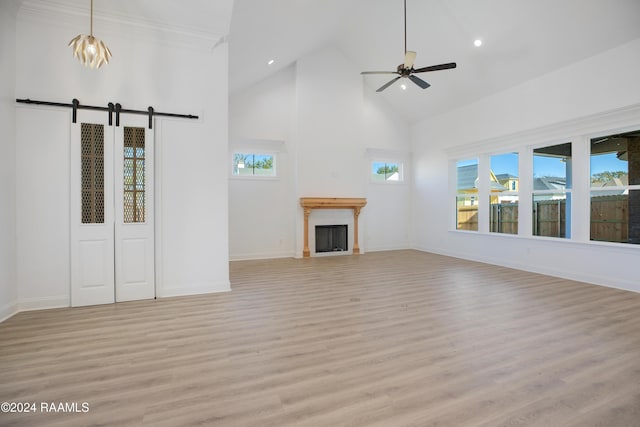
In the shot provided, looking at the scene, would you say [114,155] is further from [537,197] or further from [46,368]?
[537,197]

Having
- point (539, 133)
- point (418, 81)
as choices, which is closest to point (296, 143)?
point (418, 81)

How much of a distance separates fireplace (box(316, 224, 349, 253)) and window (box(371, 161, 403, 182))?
168 cm

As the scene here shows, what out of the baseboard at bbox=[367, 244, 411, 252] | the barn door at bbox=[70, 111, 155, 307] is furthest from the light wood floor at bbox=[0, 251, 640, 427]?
the baseboard at bbox=[367, 244, 411, 252]

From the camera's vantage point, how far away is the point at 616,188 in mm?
4543

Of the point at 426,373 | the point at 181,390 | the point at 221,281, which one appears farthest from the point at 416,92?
the point at 181,390

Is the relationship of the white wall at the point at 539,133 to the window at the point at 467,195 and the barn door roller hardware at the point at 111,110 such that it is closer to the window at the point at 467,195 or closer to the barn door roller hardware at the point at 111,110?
the window at the point at 467,195

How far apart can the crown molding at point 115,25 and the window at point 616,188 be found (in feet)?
18.8

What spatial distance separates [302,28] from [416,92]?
10.2ft

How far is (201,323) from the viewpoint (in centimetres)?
303

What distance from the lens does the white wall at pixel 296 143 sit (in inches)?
270

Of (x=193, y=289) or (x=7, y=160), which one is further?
(x=193, y=289)

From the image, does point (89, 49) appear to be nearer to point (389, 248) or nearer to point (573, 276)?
point (573, 276)

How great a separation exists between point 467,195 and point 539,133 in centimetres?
199

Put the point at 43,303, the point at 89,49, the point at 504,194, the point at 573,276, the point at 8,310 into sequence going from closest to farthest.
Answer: the point at 89,49, the point at 8,310, the point at 43,303, the point at 573,276, the point at 504,194
